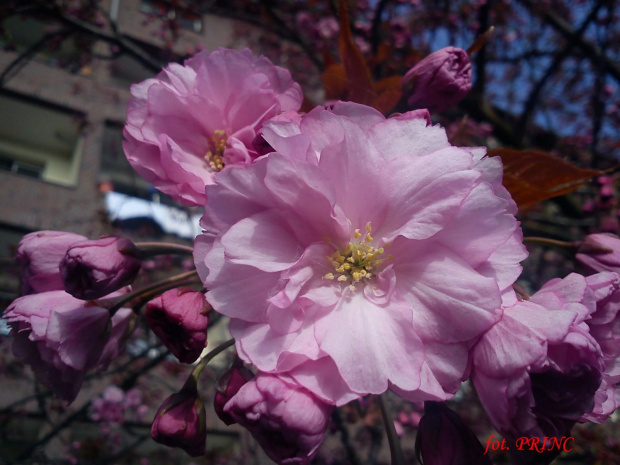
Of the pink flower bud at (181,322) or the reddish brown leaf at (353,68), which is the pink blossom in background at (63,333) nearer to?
the pink flower bud at (181,322)

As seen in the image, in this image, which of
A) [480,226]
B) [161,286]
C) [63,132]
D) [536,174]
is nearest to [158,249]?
[161,286]

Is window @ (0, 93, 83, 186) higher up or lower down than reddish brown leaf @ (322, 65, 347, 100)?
lower down

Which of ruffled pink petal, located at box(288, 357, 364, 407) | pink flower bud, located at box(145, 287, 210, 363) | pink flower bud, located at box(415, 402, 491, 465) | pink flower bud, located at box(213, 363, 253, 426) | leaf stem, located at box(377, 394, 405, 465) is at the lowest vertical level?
leaf stem, located at box(377, 394, 405, 465)

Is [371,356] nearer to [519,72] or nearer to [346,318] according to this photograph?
[346,318]

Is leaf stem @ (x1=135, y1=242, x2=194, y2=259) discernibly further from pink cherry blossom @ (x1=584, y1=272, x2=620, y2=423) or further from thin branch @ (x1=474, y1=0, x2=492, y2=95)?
thin branch @ (x1=474, y1=0, x2=492, y2=95)

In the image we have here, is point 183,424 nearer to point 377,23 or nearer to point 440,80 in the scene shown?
point 440,80

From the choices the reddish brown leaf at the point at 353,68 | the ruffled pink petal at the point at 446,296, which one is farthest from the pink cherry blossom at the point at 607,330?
the reddish brown leaf at the point at 353,68

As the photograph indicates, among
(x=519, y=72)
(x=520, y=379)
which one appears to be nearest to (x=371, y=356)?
(x=520, y=379)

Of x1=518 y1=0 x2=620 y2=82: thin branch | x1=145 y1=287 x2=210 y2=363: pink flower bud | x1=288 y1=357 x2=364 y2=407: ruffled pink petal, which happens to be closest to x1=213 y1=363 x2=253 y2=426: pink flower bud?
x1=145 y1=287 x2=210 y2=363: pink flower bud
